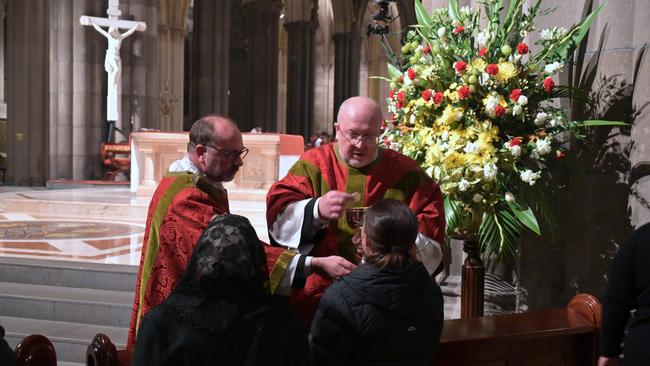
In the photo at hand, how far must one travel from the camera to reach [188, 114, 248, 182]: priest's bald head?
270 centimetres

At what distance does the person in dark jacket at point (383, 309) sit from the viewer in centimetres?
217

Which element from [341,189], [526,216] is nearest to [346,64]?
[526,216]

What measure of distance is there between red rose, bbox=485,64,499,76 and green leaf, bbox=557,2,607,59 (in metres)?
0.46

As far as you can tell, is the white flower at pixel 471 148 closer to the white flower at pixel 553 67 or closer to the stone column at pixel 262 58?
the white flower at pixel 553 67

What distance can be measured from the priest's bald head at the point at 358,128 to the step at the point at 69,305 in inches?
124

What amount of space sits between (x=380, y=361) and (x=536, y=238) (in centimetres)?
266

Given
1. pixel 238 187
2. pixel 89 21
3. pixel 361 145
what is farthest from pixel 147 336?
pixel 89 21

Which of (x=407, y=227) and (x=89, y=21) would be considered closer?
(x=407, y=227)

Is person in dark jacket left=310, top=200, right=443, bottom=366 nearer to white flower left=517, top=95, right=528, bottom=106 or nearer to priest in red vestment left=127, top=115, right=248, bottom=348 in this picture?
priest in red vestment left=127, top=115, right=248, bottom=348

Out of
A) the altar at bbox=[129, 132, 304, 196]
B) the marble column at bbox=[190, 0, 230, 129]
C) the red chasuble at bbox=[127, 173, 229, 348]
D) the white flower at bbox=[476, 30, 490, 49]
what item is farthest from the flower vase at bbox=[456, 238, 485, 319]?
the marble column at bbox=[190, 0, 230, 129]

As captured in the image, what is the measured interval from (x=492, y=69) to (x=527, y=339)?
57.4 inches

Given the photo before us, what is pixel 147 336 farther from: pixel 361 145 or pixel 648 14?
pixel 648 14

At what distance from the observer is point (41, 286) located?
6.18 metres

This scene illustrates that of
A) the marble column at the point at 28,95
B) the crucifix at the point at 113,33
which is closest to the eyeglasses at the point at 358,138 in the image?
the crucifix at the point at 113,33
